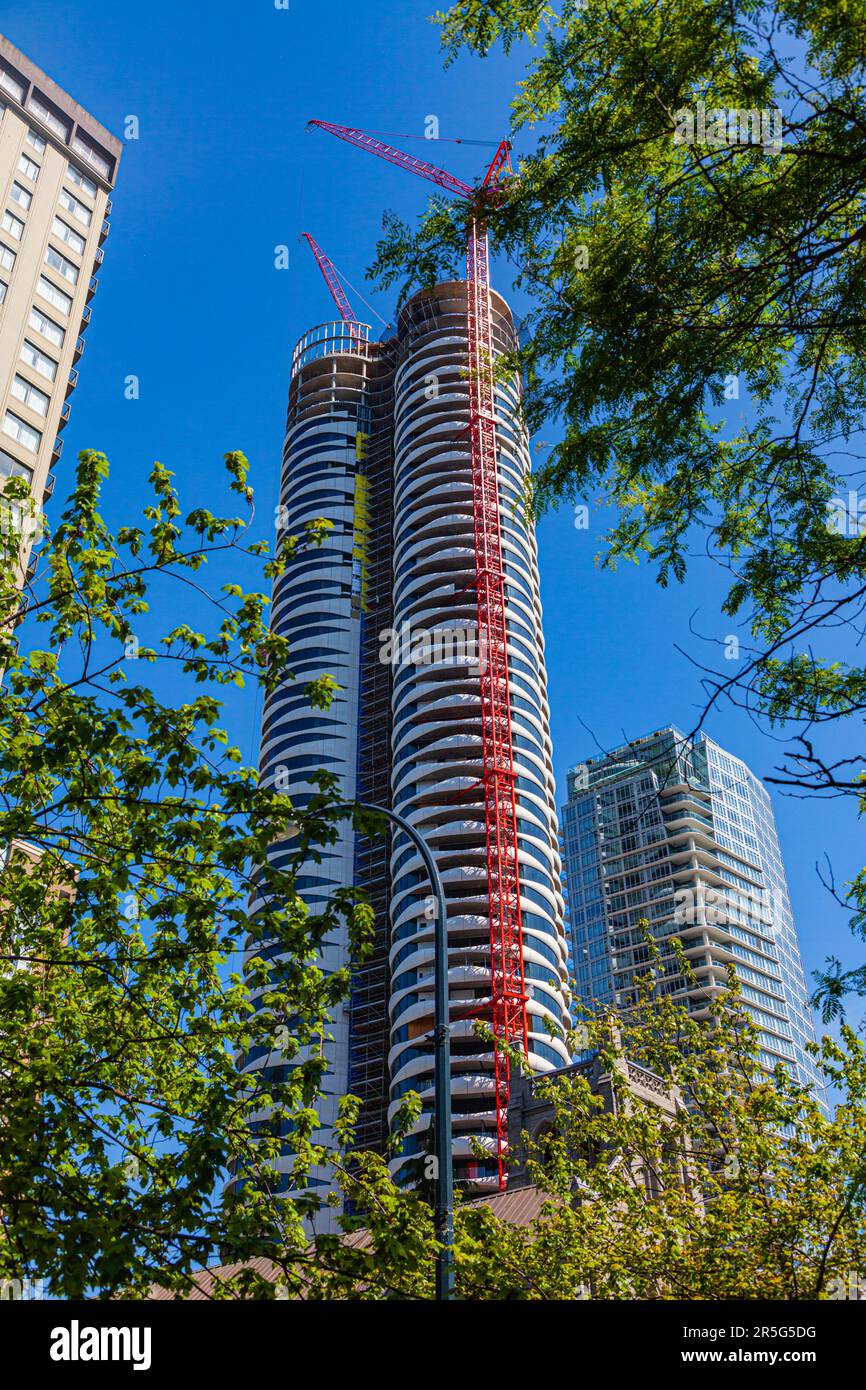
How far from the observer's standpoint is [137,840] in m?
9.89

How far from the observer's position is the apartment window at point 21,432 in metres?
44.4

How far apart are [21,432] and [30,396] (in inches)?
83.5

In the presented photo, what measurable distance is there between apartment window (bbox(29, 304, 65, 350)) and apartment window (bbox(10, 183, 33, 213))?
269 inches

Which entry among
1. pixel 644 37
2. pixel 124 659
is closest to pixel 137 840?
pixel 124 659

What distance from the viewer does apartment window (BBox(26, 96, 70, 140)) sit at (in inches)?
2174

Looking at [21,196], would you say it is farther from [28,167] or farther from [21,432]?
[21,432]

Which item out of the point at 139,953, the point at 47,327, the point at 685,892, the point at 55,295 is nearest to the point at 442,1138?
the point at 139,953

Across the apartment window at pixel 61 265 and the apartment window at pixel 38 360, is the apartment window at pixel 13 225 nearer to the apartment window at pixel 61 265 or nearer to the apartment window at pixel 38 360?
the apartment window at pixel 61 265

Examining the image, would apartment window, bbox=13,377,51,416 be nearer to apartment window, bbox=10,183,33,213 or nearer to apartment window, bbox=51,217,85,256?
apartment window, bbox=51,217,85,256

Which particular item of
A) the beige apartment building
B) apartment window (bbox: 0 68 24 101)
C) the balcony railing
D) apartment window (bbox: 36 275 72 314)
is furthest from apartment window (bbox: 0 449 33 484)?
the balcony railing

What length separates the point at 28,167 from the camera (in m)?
53.3
